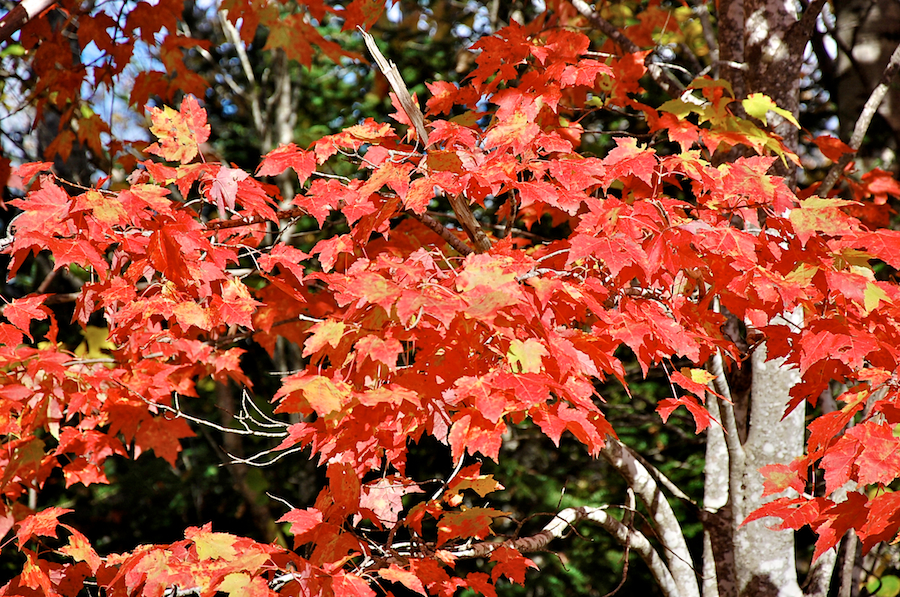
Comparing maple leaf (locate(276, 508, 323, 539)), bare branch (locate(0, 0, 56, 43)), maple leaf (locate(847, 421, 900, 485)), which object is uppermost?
bare branch (locate(0, 0, 56, 43))

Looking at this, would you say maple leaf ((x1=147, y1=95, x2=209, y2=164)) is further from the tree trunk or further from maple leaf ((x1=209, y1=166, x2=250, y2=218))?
the tree trunk

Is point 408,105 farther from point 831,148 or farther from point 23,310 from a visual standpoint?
point 831,148

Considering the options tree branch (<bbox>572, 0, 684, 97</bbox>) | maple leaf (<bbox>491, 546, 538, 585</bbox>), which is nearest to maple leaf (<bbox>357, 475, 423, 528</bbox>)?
maple leaf (<bbox>491, 546, 538, 585</bbox>)

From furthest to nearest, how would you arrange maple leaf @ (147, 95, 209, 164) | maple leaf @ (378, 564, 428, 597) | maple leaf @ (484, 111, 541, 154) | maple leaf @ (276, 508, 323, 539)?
maple leaf @ (147, 95, 209, 164) < maple leaf @ (484, 111, 541, 154) < maple leaf @ (276, 508, 323, 539) < maple leaf @ (378, 564, 428, 597)

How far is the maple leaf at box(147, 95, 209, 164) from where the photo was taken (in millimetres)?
2271

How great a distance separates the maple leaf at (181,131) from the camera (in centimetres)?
227

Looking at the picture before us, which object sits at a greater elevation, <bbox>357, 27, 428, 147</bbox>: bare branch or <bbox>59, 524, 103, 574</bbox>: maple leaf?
<bbox>357, 27, 428, 147</bbox>: bare branch

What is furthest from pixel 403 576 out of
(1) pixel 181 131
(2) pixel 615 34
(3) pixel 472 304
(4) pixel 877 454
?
(2) pixel 615 34

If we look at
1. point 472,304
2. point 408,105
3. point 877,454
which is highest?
point 408,105

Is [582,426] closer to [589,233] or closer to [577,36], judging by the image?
[589,233]

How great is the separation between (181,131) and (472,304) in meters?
1.28

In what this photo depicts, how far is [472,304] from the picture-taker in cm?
155

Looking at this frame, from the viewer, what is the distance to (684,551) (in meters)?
2.80

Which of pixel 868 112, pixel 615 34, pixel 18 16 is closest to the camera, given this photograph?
pixel 18 16
